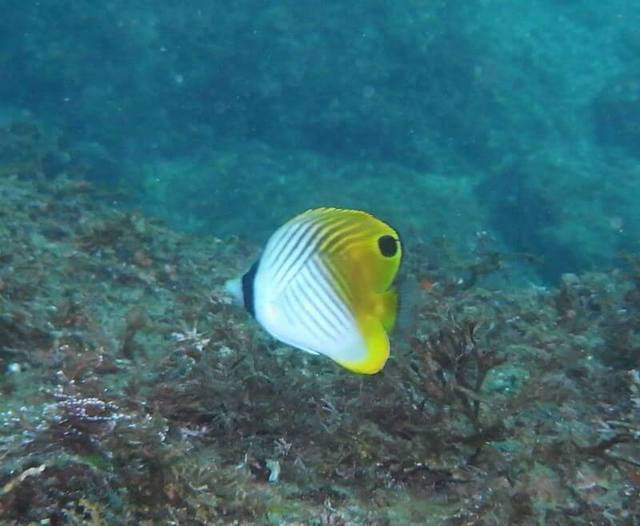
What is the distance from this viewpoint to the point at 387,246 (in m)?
1.96

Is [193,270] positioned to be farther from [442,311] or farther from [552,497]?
[552,497]

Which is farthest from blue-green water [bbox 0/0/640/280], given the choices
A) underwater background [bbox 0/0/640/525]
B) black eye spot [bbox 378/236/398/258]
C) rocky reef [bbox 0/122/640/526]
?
black eye spot [bbox 378/236/398/258]

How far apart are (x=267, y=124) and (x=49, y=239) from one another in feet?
38.2

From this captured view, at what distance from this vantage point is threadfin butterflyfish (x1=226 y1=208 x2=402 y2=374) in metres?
1.92

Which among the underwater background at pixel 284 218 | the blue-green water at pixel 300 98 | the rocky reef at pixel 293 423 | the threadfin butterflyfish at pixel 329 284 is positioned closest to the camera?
the threadfin butterflyfish at pixel 329 284

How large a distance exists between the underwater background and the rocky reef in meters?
0.01

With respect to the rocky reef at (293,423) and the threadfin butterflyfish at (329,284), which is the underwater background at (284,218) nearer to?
the rocky reef at (293,423)

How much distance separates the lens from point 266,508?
2.50m

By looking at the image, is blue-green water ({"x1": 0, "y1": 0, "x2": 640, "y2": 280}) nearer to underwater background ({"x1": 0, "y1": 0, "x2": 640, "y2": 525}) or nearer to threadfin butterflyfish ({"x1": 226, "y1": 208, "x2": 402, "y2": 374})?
underwater background ({"x1": 0, "y1": 0, "x2": 640, "y2": 525})

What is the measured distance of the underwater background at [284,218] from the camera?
2.63 metres

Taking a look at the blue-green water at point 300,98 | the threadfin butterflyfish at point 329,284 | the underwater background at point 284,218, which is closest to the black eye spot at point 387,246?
the threadfin butterflyfish at point 329,284

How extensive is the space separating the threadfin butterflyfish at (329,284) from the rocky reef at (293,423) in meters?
0.16

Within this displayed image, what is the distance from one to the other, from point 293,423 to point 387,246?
1.43 meters

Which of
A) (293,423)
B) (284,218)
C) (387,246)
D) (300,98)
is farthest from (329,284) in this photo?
(300,98)
